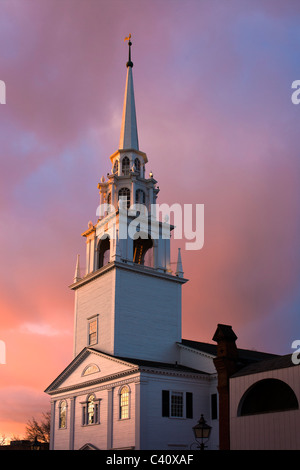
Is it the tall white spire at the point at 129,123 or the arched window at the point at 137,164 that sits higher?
the tall white spire at the point at 129,123

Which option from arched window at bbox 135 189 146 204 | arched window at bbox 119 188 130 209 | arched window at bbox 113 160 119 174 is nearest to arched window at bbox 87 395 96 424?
arched window at bbox 135 189 146 204

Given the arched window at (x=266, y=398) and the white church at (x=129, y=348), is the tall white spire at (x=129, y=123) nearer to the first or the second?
the white church at (x=129, y=348)

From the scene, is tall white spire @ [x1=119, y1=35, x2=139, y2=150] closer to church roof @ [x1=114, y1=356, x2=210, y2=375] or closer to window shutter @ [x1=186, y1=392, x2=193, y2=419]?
church roof @ [x1=114, y1=356, x2=210, y2=375]

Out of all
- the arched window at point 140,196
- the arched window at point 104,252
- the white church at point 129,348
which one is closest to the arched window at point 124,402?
the white church at point 129,348

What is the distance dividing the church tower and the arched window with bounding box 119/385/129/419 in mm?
3683

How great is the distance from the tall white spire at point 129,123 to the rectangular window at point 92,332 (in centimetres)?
1624

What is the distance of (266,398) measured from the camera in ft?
96.6

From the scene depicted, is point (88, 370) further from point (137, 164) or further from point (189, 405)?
point (137, 164)

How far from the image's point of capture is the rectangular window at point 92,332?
47.2 m

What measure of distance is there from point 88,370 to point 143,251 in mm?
11966

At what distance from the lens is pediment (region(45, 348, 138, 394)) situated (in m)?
41.6

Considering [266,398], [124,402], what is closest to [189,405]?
[124,402]
